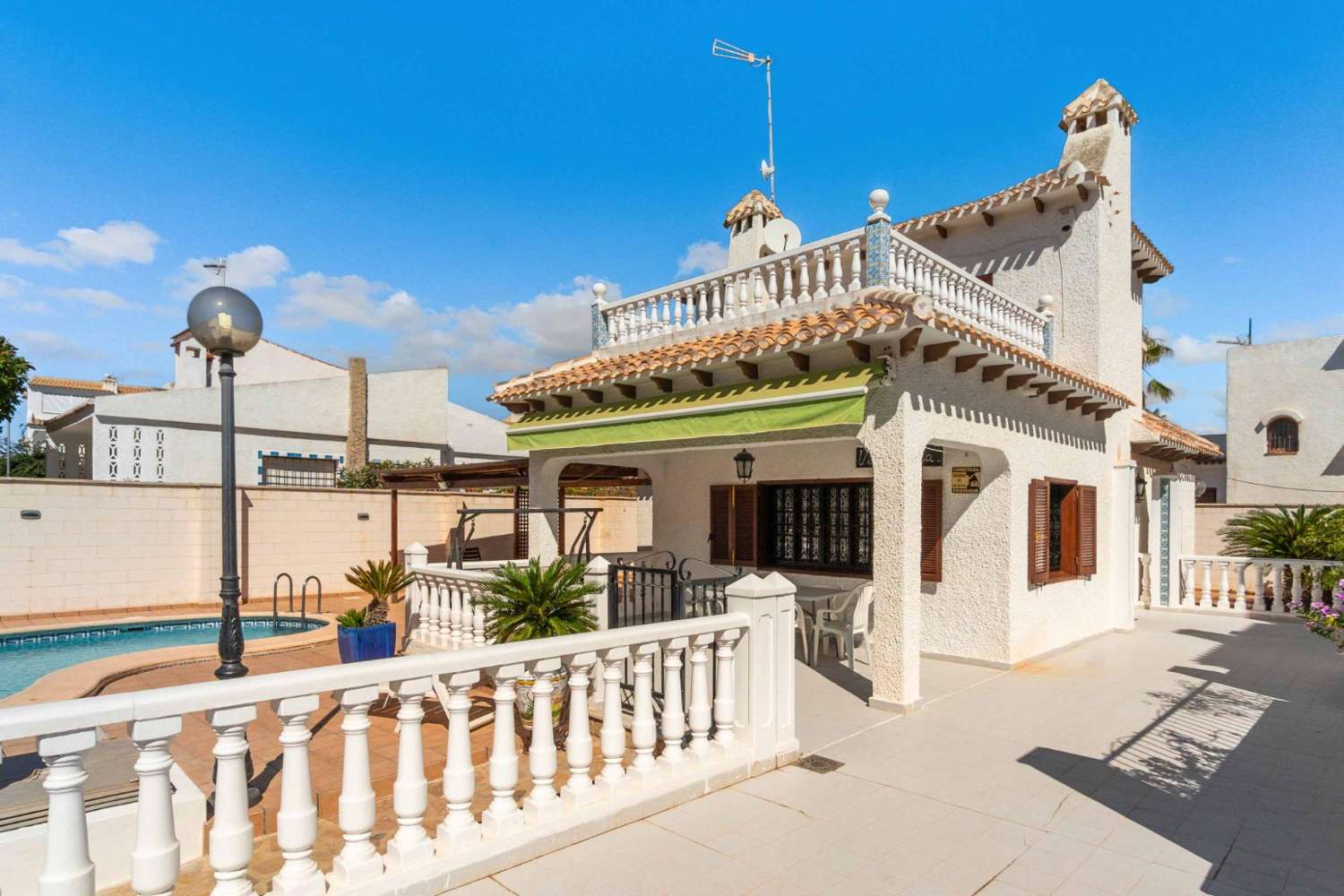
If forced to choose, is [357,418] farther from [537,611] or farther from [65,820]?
[65,820]

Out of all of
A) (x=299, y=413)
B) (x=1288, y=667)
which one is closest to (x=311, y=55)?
(x=299, y=413)

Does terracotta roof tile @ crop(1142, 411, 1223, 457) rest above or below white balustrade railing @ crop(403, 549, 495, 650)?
above

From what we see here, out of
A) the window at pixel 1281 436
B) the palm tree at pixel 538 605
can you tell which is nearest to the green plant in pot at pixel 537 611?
the palm tree at pixel 538 605

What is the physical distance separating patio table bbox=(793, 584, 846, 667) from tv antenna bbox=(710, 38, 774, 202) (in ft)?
25.8

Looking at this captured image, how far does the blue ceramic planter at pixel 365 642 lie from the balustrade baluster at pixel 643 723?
5.24 m

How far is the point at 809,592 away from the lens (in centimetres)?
1075

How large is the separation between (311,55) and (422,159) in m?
5.18

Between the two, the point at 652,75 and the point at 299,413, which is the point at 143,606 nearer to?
the point at 299,413

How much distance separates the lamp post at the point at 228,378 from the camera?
5.39 metres

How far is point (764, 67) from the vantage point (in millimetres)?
13164

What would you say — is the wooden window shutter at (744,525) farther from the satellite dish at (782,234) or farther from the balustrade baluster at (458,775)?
the balustrade baluster at (458,775)

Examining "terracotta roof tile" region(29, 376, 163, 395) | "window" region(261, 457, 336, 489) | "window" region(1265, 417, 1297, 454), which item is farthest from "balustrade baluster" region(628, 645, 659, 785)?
"terracotta roof tile" region(29, 376, 163, 395)

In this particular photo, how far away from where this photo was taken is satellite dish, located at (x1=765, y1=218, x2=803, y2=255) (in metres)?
12.1

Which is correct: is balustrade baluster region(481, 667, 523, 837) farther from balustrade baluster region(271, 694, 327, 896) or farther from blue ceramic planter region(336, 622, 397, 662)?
blue ceramic planter region(336, 622, 397, 662)
